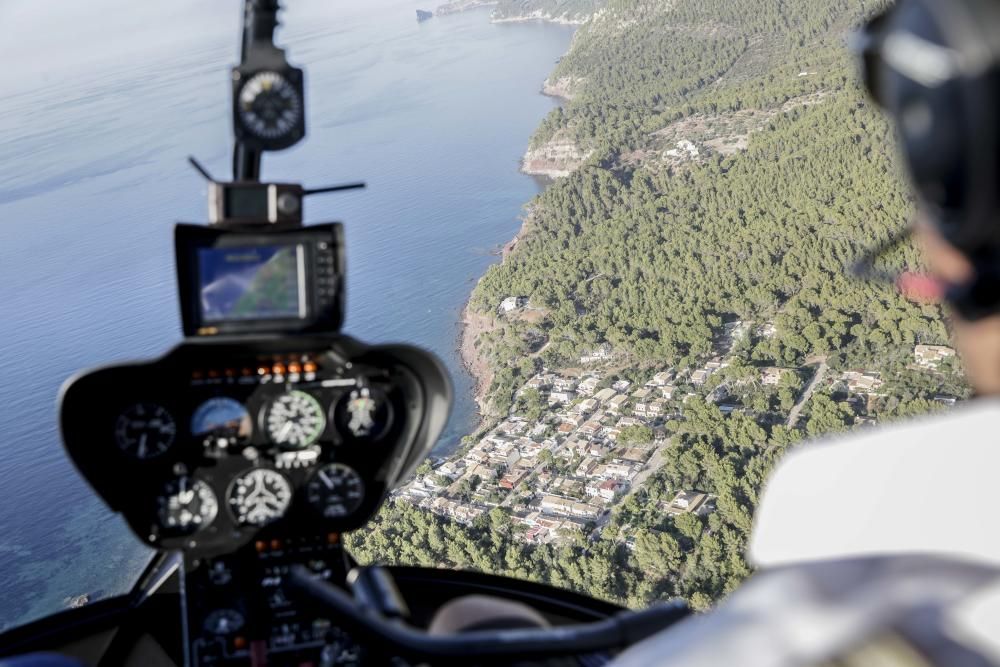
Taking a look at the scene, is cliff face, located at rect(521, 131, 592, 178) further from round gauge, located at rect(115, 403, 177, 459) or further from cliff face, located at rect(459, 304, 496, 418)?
round gauge, located at rect(115, 403, 177, 459)

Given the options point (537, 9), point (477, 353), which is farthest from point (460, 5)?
point (477, 353)

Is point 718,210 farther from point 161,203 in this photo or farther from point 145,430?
point 145,430

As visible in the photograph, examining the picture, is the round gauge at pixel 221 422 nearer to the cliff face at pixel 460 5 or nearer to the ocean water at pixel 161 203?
the ocean water at pixel 161 203

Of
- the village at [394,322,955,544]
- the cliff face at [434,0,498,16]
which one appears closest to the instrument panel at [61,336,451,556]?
the village at [394,322,955,544]

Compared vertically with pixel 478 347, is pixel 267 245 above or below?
above

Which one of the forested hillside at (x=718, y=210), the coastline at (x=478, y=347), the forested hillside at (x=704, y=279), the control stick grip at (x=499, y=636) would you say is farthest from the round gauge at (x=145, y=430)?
the coastline at (x=478, y=347)

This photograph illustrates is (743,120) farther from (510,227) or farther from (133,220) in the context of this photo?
(133,220)
